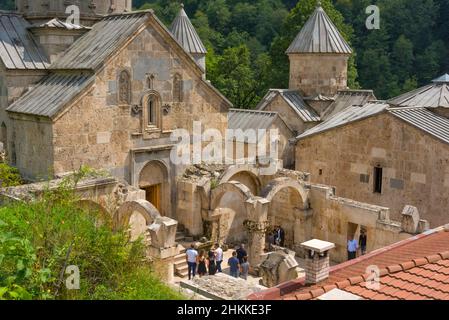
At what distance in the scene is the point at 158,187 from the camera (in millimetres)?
19250

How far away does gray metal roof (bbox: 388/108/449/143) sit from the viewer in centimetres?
1841

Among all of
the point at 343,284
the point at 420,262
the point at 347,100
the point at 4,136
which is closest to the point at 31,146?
the point at 4,136

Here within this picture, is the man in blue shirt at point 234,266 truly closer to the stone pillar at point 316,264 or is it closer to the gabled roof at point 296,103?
the stone pillar at point 316,264

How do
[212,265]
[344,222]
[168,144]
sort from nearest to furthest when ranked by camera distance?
[212,265]
[344,222]
[168,144]

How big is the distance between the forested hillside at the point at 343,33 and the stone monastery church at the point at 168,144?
2143 centimetres

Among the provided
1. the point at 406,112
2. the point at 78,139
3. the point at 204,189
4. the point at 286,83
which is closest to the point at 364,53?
the point at 286,83

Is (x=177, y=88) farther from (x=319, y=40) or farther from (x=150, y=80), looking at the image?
(x=319, y=40)

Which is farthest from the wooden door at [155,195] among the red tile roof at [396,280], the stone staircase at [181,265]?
the red tile roof at [396,280]

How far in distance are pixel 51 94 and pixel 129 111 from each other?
2.49 metres

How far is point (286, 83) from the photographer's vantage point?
4109cm

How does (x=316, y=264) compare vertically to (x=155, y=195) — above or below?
above

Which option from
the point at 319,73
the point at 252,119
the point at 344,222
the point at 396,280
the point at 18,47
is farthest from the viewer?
the point at 319,73

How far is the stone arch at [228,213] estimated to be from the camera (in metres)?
18.6
